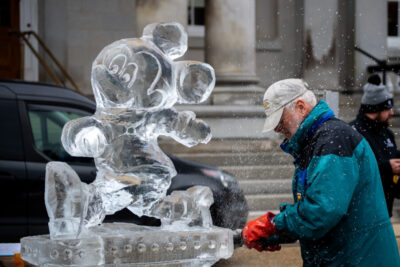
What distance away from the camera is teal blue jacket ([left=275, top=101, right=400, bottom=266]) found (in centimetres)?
245

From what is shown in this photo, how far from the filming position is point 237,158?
902 cm

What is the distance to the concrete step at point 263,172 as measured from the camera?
8492mm

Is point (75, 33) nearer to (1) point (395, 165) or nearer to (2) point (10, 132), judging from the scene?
(2) point (10, 132)

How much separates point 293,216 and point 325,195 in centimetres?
17

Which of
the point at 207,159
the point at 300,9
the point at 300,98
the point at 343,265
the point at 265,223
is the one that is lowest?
the point at 207,159

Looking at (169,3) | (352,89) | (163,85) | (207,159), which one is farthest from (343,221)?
(352,89)

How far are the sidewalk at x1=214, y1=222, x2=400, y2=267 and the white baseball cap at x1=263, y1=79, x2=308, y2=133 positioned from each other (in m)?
2.35

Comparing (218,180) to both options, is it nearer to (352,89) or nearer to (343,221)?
(343,221)

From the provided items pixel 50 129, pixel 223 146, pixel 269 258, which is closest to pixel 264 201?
pixel 223 146

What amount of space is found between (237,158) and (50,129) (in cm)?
403

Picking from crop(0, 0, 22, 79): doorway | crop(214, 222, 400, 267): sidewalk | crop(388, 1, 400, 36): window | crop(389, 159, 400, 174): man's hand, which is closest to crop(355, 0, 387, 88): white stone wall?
crop(388, 1, 400, 36): window

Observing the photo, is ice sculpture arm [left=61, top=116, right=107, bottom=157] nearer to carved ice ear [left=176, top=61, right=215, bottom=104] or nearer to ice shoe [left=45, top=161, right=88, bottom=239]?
ice shoe [left=45, top=161, right=88, bottom=239]

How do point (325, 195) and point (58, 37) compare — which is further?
point (58, 37)

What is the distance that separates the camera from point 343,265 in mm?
2602
